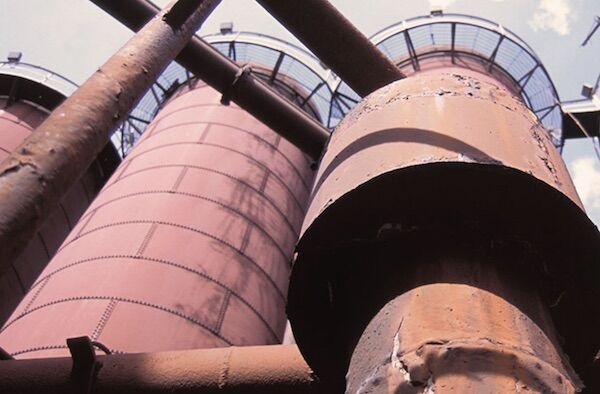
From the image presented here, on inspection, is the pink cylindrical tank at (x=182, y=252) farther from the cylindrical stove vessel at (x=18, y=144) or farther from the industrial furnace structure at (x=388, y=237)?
the cylindrical stove vessel at (x=18, y=144)

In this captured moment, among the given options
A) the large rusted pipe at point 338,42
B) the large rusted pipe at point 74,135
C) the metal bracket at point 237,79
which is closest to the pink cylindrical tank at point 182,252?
the metal bracket at point 237,79

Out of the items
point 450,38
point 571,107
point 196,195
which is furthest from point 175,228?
point 571,107

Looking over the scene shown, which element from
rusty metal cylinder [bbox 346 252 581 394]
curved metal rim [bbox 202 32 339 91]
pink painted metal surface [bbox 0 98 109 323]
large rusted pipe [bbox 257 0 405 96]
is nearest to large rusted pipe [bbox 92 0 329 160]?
large rusted pipe [bbox 257 0 405 96]

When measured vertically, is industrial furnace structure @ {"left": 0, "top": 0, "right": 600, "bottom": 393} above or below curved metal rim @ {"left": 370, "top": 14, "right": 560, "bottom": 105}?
below

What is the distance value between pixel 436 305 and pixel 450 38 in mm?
13817

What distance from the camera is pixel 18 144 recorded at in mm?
11195

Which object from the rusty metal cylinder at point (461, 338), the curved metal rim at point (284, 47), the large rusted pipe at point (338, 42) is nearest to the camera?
the rusty metal cylinder at point (461, 338)

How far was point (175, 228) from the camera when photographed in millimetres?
7137

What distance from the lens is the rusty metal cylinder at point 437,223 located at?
2.06 m

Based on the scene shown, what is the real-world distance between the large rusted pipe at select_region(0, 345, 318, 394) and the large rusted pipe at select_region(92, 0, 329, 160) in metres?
2.07

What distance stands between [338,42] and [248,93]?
133 cm

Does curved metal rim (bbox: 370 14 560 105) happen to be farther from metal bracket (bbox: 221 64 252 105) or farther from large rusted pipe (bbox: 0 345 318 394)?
large rusted pipe (bbox: 0 345 318 394)

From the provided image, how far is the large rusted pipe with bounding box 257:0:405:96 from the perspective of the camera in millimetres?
4020

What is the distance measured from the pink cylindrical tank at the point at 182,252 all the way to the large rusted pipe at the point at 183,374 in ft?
6.32
